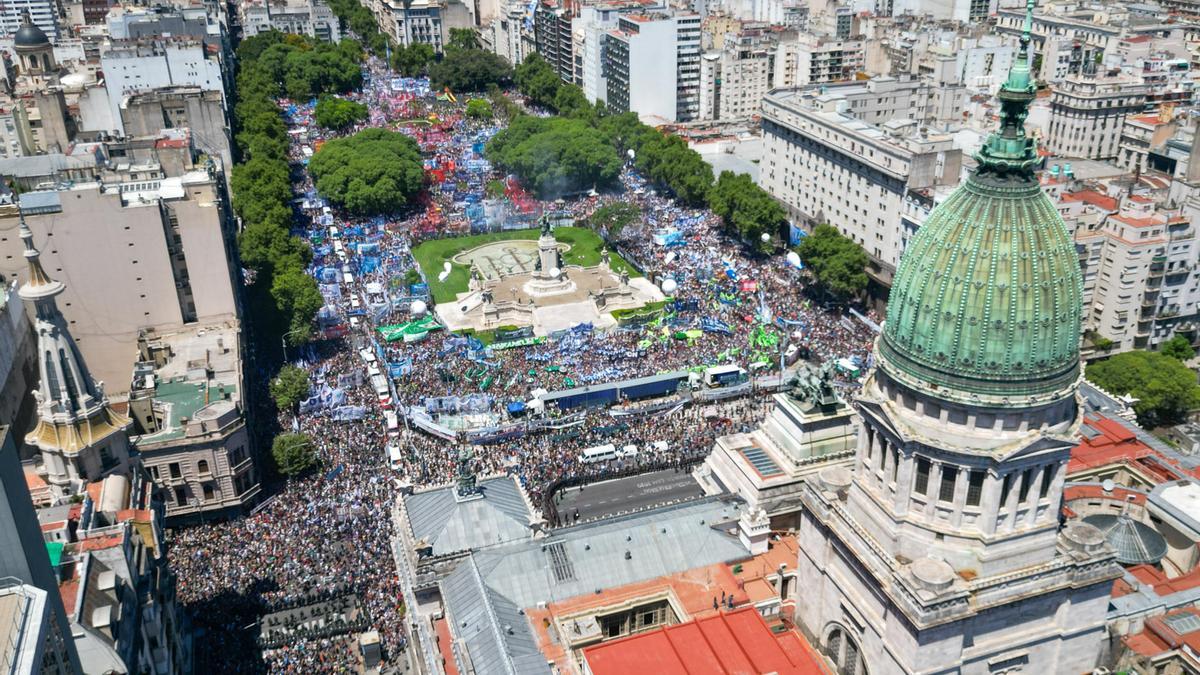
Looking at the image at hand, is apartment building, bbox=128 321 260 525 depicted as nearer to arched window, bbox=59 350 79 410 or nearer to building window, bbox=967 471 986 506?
arched window, bbox=59 350 79 410

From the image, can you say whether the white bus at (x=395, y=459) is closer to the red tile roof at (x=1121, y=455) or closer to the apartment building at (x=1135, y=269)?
the red tile roof at (x=1121, y=455)

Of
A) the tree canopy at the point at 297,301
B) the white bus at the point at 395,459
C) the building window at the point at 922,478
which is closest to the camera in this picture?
the building window at the point at 922,478

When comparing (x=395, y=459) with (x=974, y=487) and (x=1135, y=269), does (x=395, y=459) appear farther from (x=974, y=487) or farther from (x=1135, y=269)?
(x=1135, y=269)

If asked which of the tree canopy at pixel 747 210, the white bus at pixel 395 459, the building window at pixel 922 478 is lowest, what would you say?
the white bus at pixel 395 459

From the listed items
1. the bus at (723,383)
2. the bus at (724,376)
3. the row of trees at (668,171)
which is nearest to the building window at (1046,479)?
the bus at (723,383)

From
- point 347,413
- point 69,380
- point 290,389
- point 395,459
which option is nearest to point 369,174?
point 290,389

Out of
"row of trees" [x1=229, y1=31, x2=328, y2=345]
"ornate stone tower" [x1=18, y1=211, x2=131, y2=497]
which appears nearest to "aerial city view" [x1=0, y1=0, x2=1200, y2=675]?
"ornate stone tower" [x1=18, y1=211, x2=131, y2=497]

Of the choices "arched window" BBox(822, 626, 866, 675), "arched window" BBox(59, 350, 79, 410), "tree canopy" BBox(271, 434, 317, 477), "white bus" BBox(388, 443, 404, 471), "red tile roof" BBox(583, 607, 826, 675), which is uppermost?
"arched window" BBox(59, 350, 79, 410)
